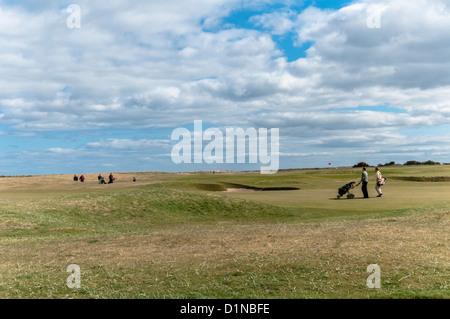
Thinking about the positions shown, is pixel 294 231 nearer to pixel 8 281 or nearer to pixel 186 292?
pixel 186 292

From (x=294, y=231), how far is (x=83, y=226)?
14791mm

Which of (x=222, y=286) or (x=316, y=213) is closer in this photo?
(x=222, y=286)

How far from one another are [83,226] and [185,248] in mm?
13748
